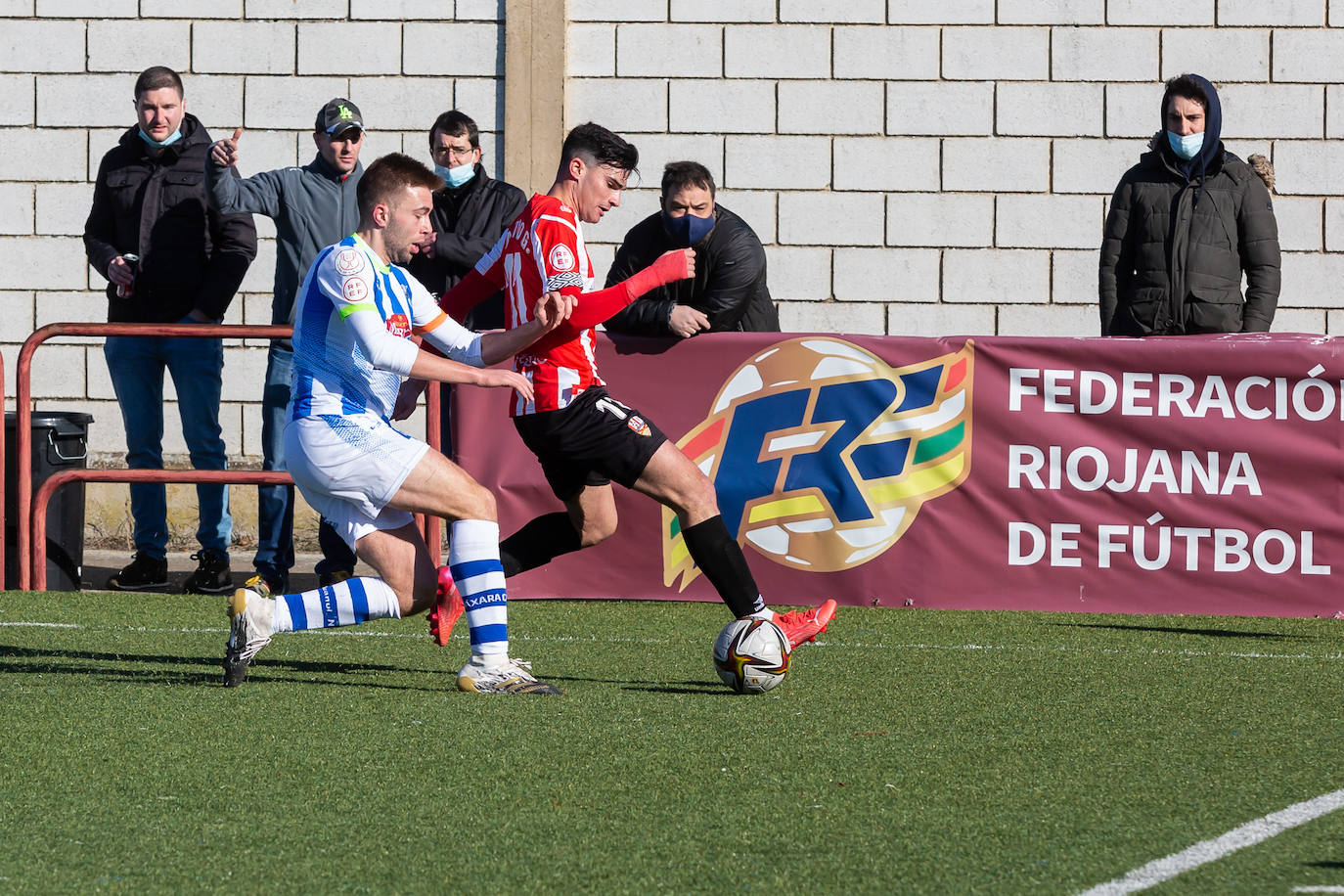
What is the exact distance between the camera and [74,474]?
8266 mm

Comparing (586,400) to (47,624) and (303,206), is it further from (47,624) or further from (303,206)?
(303,206)

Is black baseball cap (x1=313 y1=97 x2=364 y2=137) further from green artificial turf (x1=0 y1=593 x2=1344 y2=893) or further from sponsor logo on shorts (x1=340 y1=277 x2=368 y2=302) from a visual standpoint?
sponsor logo on shorts (x1=340 y1=277 x2=368 y2=302)

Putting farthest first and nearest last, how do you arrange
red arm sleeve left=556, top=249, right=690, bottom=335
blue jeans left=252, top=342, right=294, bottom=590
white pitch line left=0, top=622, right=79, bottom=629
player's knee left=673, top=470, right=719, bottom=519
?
blue jeans left=252, top=342, right=294, bottom=590
white pitch line left=0, top=622, right=79, bottom=629
player's knee left=673, top=470, right=719, bottom=519
red arm sleeve left=556, top=249, right=690, bottom=335

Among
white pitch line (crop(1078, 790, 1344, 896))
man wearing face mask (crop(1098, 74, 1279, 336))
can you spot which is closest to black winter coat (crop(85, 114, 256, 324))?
man wearing face mask (crop(1098, 74, 1279, 336))

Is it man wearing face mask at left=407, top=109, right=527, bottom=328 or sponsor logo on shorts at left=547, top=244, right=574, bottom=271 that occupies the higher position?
man wearing face mask at left=407, top=109, right=527, bottom=328

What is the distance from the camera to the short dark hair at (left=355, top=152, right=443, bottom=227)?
557 cm

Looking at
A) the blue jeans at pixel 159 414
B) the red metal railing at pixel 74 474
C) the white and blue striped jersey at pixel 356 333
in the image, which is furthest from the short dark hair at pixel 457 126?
the white and blue striped jersey at pixel 356 333

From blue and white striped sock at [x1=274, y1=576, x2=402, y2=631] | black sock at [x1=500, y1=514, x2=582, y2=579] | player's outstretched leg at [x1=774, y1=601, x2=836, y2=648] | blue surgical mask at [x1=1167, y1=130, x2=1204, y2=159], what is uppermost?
blue surgical mask at [x1=1167, y1=130, x2=1204, y2=159]

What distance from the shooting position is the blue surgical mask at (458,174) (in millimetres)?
8508

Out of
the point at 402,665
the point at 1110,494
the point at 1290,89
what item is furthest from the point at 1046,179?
the point at 402,665

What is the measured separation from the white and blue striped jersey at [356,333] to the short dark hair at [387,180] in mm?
139

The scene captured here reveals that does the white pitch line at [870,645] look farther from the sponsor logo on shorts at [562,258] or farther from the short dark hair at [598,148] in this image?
the short dark hair at [598,148]

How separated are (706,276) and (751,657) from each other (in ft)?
9.47

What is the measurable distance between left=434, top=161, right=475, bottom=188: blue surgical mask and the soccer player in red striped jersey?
252 cm
